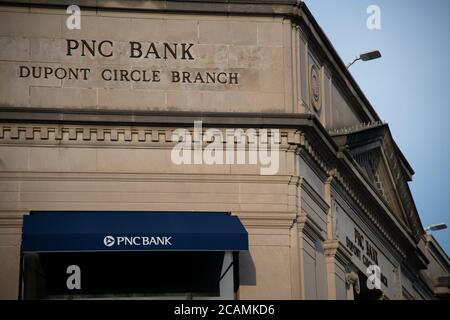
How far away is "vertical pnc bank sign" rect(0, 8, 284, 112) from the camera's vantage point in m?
36.0

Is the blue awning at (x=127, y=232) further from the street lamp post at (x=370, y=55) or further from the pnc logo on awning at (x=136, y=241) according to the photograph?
the street lamp post at (x=370, y=55)

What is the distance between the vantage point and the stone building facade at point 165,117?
35375 mm

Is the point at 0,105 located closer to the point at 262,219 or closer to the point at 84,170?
the point at 84,170

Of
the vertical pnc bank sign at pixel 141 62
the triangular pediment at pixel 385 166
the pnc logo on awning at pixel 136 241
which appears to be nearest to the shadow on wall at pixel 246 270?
the pnc logo on awning at pixel 136 241

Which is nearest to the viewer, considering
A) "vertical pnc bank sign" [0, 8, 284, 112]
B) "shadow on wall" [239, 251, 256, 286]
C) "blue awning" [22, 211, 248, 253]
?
"blue awning" [22, 211, 248, 253]

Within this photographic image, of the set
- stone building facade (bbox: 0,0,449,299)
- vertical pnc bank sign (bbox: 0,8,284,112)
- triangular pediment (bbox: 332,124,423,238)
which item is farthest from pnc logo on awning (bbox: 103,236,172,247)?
triangular pediment (bbox: 332,124,423,238)

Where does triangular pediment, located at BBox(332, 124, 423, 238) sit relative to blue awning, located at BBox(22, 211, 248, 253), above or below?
above

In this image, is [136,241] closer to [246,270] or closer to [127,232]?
[127,232]

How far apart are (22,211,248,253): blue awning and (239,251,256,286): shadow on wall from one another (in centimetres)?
89

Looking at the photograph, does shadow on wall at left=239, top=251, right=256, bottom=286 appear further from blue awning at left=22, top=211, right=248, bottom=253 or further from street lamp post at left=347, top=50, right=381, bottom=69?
street lamp post at left=347, top=50, right=381, bottom=69

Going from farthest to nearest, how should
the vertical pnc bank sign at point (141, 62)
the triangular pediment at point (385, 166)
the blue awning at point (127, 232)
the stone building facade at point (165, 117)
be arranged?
the triangular pediment at point (385, 166) < the vertical pnc bank sign at point (141, 62) < the stone building facade at point (165, 117) < the blue awning at point (127, 232)

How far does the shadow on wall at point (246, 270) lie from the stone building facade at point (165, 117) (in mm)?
34

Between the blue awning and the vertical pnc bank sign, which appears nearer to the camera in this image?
the blue awning

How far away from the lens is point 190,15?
3700cm
